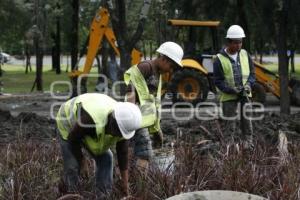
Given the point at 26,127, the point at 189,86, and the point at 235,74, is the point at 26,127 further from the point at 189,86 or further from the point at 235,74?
the point at 189,86

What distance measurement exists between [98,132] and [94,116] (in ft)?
0.49

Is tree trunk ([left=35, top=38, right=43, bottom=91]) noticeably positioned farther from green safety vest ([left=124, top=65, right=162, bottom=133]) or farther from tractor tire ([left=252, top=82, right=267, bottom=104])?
green safety vest ([left=124, top=65, right=162, bottom=133])

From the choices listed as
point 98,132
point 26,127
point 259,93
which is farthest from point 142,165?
point 259,93

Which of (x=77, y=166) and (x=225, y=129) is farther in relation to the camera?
(x=225, y=129)

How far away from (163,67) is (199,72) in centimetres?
1181

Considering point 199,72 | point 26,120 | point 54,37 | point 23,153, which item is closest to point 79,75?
point 199,72

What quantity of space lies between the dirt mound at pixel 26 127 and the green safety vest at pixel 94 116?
11.8 feet

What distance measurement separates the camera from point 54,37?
46188mm

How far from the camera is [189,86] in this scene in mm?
18562

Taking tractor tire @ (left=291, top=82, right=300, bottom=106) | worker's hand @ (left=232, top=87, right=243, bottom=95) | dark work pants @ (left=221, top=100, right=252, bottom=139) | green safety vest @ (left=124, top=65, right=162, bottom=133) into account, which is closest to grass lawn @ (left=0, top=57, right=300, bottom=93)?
tractor tire @ (left=291, top=82, right=300, bottom=106)

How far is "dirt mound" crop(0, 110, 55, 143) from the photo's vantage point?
10263 millimetres

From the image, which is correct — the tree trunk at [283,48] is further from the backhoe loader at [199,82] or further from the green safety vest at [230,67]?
the green safety vest at [230,67]

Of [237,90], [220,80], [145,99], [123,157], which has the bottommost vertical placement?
[123,157]

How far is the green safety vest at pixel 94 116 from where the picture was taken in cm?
521
